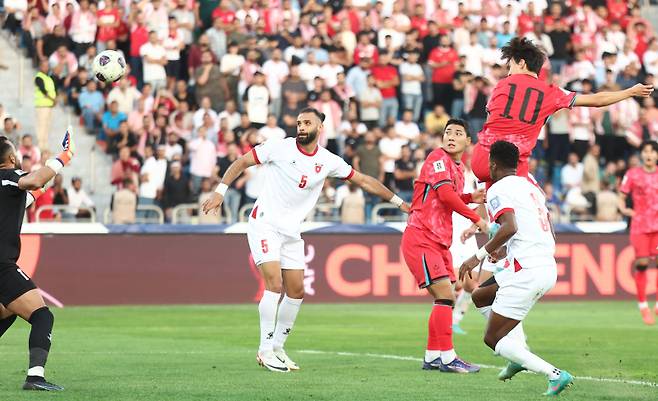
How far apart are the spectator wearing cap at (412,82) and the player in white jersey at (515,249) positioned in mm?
18107

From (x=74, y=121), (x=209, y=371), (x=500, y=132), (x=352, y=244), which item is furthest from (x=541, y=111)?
(x=74, y=121)

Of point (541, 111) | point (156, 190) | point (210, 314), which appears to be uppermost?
point (541, 111)

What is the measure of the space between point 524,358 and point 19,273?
4176mm

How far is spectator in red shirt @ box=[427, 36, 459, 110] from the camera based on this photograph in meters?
29.0

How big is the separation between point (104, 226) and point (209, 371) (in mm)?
11982

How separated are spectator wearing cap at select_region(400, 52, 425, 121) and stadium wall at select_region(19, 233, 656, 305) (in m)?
4.67

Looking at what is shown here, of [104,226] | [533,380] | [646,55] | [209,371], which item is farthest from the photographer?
[646,55]

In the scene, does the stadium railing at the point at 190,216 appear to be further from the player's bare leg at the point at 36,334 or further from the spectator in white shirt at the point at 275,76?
the player's bare leg at the point at 36,334

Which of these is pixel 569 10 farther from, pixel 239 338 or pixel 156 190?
pixel 239 338

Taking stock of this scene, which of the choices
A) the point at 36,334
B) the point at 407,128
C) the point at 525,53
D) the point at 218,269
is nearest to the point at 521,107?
the point at 525,53

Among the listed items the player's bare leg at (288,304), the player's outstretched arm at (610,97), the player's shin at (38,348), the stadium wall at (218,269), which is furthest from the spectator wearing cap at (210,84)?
the player's shin at (38,348)

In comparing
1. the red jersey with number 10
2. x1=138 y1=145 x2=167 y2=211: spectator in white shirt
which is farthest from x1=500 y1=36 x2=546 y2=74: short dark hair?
x1=138 y1=145 x2=167 y2=211: spectator in white shirt

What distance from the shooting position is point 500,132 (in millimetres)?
12281

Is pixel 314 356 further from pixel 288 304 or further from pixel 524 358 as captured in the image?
pixel 524 358
